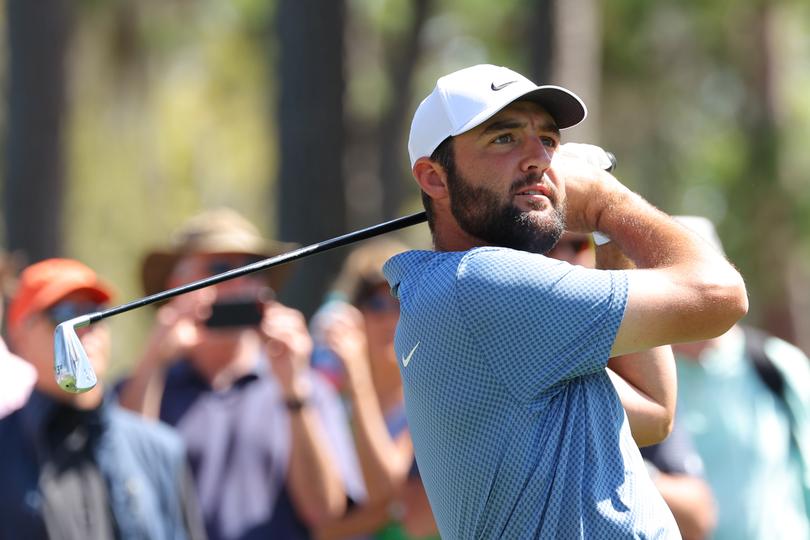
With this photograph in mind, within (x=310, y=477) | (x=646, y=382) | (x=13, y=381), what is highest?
(x=646, y=382)

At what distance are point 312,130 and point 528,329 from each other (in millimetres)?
6183

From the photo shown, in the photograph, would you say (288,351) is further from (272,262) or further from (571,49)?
(571,49)

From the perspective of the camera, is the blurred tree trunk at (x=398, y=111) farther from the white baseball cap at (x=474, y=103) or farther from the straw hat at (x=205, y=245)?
the white baseball cap at (x=474, y=103)

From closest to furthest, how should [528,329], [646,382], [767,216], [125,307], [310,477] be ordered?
[528,329], [125,307], [646,382], [310,477], [767,216]

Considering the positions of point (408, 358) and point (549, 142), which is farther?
point (549, 142)

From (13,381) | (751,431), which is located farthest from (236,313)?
(751,431)

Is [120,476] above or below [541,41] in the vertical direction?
below

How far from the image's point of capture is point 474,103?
3.13 meters

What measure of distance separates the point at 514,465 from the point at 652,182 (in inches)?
756

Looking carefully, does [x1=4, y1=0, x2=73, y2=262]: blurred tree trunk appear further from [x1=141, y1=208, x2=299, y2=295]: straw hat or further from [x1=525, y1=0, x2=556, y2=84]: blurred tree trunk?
[x1=141, y1=208, x2=299, y2=295]: straw hat

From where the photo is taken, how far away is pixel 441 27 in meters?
20.5

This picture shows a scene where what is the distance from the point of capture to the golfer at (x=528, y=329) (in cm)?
290

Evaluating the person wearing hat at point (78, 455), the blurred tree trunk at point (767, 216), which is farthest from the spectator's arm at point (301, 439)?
the blurred tree trunk at point (767, 216)

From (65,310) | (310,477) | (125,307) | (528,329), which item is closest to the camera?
(528,329)
